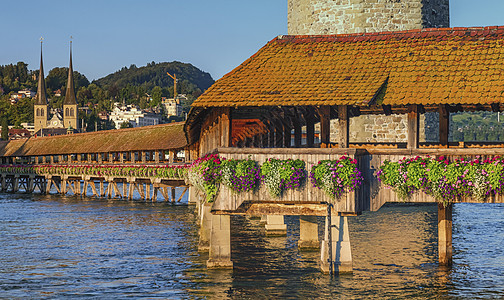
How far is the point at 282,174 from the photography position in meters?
20.9

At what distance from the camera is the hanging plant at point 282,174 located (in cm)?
2092

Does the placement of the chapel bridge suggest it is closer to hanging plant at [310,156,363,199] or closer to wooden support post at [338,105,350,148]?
wooden support post at [338,105,350,148]

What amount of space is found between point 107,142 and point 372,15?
2960cm

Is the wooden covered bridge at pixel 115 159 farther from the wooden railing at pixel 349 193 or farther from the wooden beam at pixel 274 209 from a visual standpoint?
the wooden railing at pixel 349 193

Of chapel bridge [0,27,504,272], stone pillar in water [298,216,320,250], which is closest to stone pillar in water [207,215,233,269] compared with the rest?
chapel bridge [0,27,504,272]

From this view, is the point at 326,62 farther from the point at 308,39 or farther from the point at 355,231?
the point at 355,231

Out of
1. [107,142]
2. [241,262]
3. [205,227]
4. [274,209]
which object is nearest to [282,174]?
[274,209]

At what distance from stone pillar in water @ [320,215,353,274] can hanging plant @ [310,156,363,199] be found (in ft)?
2.75

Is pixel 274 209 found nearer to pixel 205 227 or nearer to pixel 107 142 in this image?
pixel 205 227

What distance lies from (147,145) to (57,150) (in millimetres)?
17445

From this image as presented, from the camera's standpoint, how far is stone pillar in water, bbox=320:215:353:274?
70.5 ft

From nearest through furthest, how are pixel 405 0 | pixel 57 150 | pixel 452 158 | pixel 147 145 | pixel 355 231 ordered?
pixel 452 158, pixel 355 231, pixel 405 0, pixel 147 145, pixel 57 150

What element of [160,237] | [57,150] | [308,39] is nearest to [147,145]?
[57,150]

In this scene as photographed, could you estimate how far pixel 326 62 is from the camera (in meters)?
23.3
